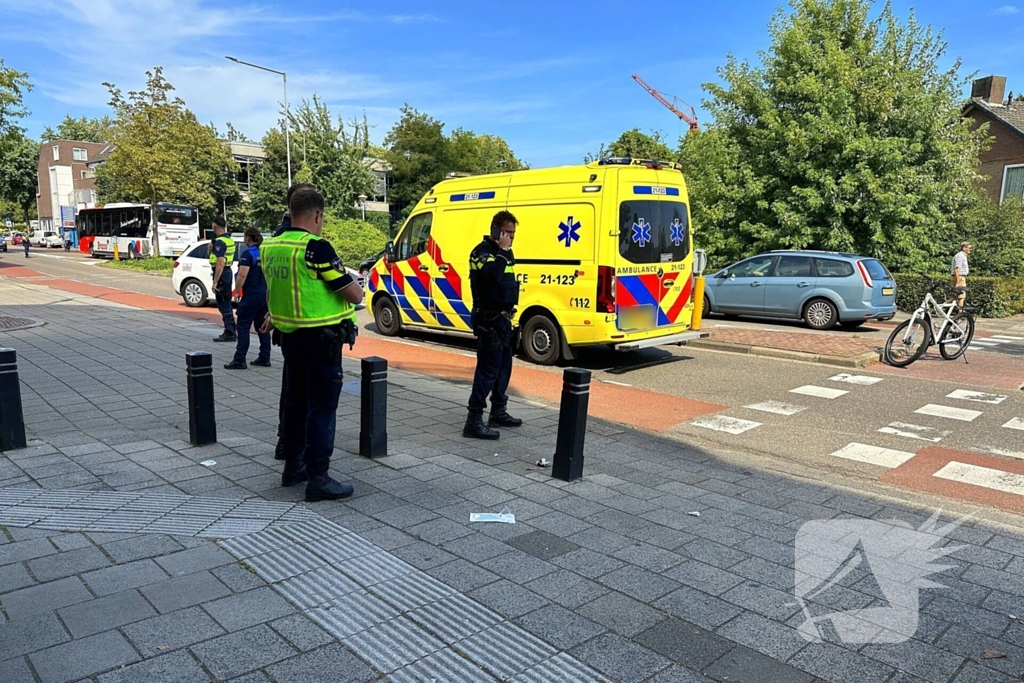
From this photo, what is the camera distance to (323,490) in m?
4.23

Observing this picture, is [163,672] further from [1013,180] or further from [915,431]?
[1013,180]

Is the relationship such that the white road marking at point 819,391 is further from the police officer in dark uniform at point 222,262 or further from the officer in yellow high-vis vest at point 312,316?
the police officer in dark uniform at point 222,262

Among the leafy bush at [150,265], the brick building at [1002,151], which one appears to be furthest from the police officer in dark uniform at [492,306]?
the brick building at [1002,151]

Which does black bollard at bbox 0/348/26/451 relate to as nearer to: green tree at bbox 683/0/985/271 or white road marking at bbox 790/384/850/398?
white road marking at bbox 790/384/850/398

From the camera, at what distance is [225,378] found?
8031 mm

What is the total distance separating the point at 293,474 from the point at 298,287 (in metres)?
1.27

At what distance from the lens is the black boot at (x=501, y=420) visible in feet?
20.5

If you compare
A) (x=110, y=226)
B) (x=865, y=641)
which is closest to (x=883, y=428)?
(x=865, y=641)

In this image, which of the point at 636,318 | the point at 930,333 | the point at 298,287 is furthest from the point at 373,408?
the point at 930,333

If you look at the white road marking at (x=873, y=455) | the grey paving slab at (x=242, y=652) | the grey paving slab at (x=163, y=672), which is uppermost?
the grey paving slab at (x=163, y=672)

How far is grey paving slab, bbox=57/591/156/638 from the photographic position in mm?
2809

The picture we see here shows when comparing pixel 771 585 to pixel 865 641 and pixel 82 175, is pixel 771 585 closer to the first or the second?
pixel 865 641

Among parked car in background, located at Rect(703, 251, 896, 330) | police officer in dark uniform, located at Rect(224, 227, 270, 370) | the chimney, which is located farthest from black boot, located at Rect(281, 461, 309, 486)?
the chimney

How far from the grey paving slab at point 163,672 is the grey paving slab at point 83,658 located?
0.06m
